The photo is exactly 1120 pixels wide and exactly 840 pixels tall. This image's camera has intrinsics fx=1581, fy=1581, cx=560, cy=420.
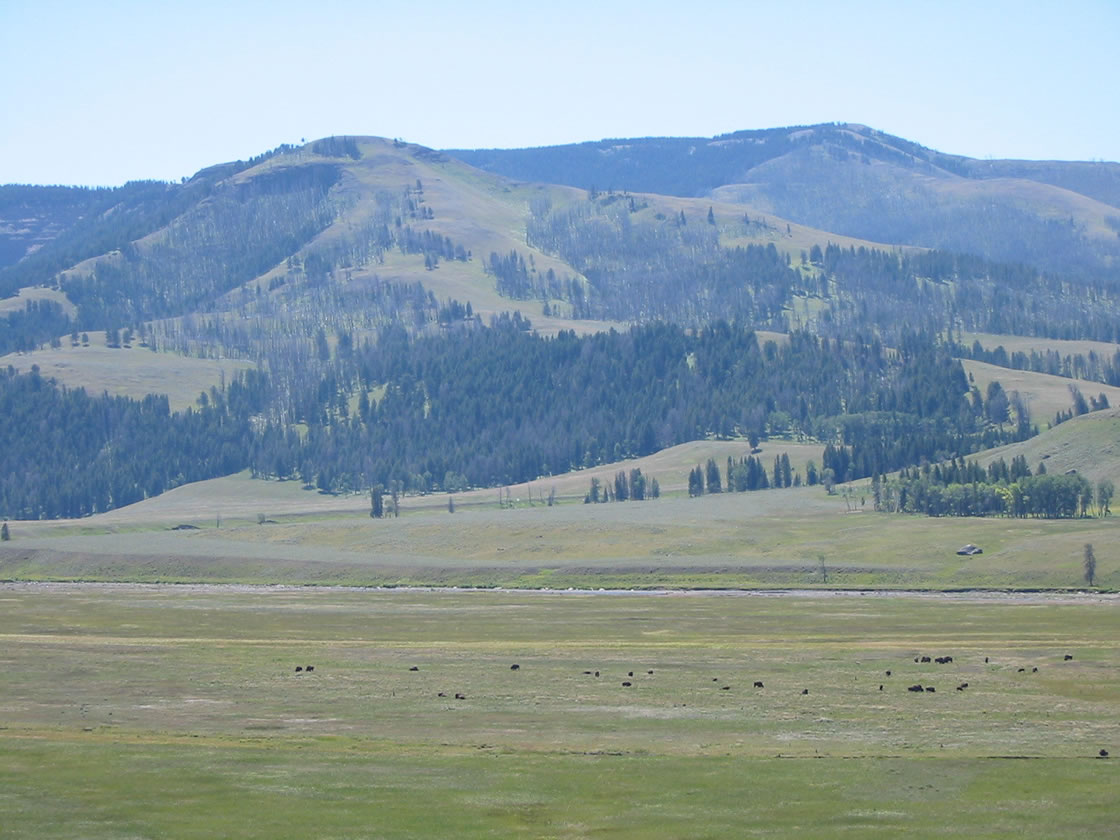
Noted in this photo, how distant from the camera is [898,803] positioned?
4953 centimetres

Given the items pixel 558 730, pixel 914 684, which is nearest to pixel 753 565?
pixel 914 684

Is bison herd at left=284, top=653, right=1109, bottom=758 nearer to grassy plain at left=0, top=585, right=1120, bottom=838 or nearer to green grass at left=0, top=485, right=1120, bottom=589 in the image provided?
grassy plain at left=0, top=585, right=1120, bottom=838

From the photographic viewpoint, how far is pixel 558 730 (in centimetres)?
6500

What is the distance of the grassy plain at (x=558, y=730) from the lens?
4794 cm

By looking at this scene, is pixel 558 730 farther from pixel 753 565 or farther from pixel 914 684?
pixel 753 565

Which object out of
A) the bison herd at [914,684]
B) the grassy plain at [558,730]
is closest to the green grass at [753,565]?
the grassy plain at [558,730]

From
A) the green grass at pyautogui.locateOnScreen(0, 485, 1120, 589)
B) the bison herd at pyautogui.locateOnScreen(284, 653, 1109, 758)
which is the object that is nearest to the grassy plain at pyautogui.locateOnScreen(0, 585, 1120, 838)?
the bison herd at pyautogui.locateOnScreen(284, 653, 1109, 758)

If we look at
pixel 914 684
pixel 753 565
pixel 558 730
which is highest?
pixel 558 730

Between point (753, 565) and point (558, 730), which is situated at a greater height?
point (558, 730)

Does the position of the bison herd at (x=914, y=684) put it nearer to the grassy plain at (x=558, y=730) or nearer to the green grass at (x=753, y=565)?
the grassy plain at (x=558, y=730)

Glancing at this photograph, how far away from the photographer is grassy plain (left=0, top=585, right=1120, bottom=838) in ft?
157

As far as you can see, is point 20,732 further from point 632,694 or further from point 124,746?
point 632,694

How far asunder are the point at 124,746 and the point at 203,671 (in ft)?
88.5

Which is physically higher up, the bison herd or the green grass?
the bison herd
